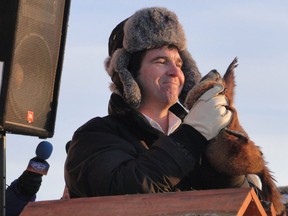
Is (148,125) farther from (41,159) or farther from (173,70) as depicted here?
(41,159)

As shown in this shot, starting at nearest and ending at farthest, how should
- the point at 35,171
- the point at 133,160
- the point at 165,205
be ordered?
the point at 165,205, the point at 133,160, the point at 35,171

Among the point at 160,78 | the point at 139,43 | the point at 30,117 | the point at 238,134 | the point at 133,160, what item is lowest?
the point at 30,117

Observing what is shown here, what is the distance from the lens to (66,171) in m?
2.84

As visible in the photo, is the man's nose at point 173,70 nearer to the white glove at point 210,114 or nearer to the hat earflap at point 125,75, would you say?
the hat earflap at point 125,75

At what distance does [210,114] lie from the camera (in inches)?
107

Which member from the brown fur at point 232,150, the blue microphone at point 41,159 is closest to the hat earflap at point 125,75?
the brown fur at point 232,150

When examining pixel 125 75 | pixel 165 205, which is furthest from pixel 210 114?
pixel 165 205

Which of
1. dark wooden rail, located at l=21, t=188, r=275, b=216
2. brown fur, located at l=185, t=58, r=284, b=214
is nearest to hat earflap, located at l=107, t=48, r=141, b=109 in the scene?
brown fur, located at l=185, t=58, r=284, b=214

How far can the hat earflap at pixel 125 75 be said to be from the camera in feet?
9.96

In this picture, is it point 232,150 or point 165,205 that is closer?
point 165,205

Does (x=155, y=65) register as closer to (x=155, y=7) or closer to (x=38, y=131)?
(x=155, y=7)

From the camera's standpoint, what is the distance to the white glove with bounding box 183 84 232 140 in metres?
2.70

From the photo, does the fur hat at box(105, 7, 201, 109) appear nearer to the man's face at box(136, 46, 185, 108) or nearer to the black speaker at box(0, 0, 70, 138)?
the man's face at box(136, 46, 185, 108)

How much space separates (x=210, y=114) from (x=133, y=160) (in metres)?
0.32
